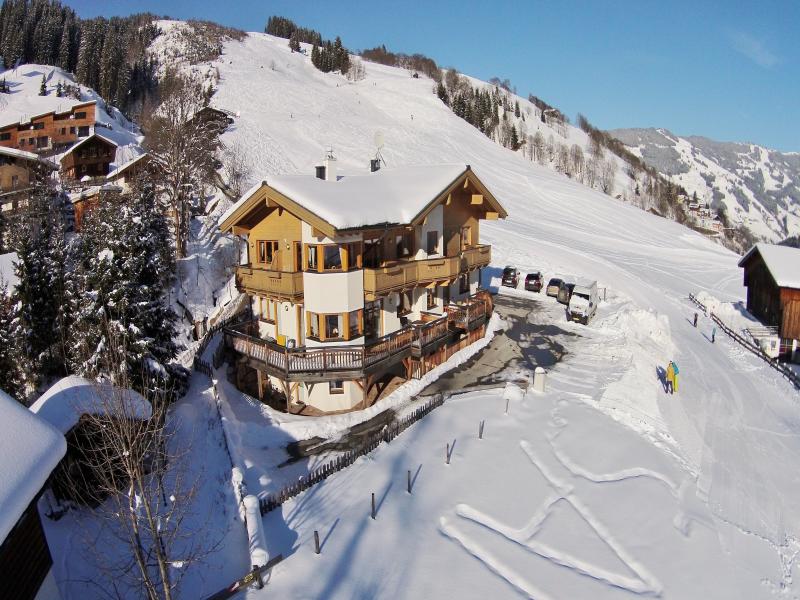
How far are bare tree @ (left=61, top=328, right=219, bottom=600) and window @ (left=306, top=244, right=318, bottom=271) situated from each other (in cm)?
794

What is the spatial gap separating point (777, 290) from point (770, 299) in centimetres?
180

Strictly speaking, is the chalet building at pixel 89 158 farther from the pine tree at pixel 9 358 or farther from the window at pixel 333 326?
the window at pixel 333 326

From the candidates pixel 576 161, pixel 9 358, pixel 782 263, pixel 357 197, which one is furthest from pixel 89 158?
pixel 576 161

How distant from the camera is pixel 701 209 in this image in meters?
134

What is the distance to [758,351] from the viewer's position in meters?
29.7

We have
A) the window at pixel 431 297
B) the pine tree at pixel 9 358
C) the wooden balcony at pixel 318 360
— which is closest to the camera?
the wooden balcony at pixel 318 360

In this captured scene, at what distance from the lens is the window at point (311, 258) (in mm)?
19562

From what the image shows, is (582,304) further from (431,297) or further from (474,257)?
(431,297)

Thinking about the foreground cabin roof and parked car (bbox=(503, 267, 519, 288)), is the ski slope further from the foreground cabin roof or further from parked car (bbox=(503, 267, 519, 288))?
the foreground cabin roof

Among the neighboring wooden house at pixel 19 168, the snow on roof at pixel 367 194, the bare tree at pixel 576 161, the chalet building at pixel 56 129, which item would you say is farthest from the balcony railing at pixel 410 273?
the bare tree at pixel 576 161

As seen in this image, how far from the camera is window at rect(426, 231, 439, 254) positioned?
24.8 m

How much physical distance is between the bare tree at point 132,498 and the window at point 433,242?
14510mm

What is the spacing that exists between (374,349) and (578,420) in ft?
25.5

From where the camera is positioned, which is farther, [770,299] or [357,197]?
[770,299]
